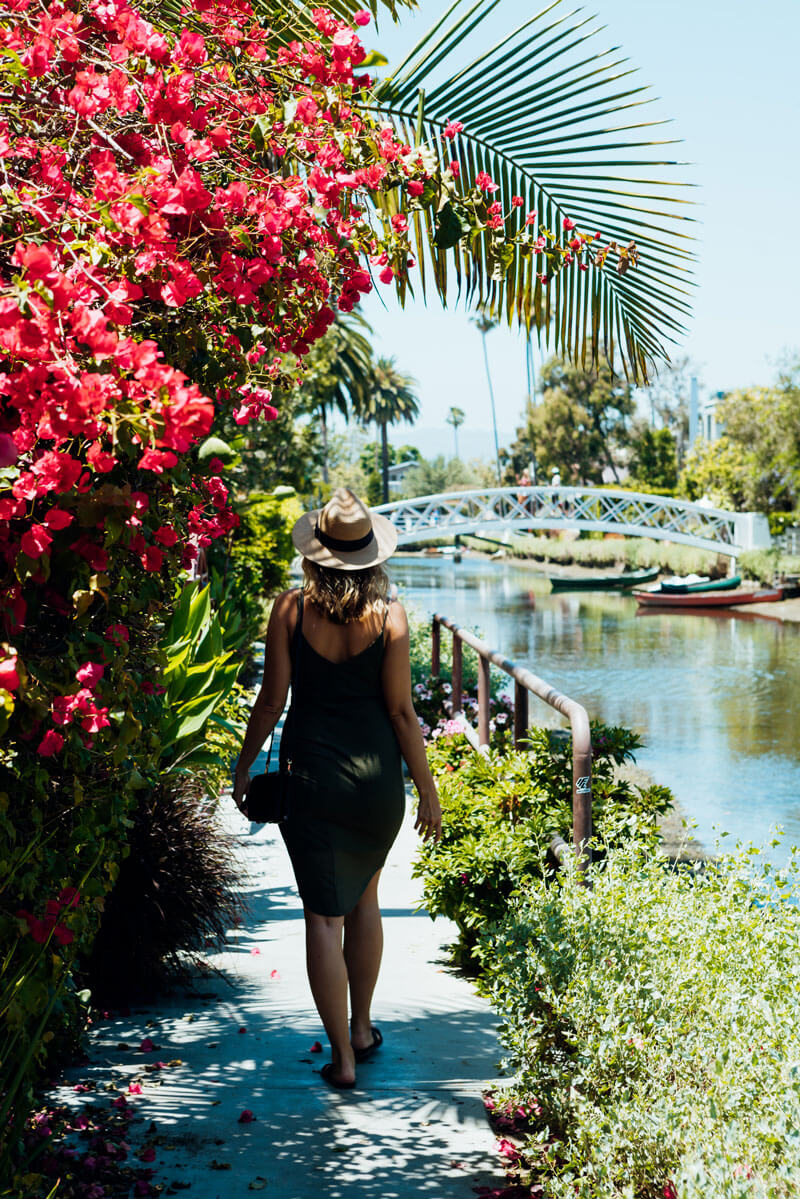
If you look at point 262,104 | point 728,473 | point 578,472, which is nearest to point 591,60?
point 262,104

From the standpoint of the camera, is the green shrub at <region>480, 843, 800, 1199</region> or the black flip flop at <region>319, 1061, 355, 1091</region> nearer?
the green shrub at <region>480, 843, 800, 1199</region>

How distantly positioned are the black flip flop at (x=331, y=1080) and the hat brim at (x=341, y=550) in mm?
1447

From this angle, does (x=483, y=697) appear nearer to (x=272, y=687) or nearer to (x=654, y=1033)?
(x=272, y=687)

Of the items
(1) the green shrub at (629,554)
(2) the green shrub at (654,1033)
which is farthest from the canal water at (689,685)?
(1) the green shrub at (629,554)

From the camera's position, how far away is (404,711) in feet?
11.1

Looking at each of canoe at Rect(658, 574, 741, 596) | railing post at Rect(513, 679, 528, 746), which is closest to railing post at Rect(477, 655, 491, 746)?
railing post at Rect(513, 679, 528, 746)

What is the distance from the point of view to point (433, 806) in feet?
11.5

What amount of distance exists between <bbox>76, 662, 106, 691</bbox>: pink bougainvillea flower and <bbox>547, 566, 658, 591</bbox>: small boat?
42836 millimetres

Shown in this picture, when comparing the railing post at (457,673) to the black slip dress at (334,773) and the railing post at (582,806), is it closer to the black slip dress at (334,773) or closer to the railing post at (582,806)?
the railing post at (582,806)

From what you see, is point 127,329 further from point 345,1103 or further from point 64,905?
point 345,1103

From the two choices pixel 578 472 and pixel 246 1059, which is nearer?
pixel 246 1059

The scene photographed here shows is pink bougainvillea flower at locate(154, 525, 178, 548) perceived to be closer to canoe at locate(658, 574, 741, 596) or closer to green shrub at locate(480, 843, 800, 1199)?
green shrub at locate(480, 843, 800, 1199)

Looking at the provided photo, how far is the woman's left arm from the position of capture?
3320mm

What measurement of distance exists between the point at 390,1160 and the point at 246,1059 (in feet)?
2.52
